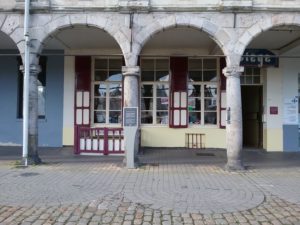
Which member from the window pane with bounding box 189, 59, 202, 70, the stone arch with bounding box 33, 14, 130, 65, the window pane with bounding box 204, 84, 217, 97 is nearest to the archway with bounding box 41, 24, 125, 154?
the window pane with bounding box 189, 59, 202, 70

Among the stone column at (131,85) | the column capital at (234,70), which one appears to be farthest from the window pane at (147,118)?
the column capital at (234,70)

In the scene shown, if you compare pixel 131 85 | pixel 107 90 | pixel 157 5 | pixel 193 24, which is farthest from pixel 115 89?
pixel 193 24

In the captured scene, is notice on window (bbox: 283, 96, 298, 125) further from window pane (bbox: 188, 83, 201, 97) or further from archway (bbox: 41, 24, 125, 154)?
archway (bbox: 41, 24, 125, 154)

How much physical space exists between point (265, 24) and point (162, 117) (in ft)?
18.5

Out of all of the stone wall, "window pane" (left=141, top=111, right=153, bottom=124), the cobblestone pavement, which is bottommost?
the cobblestone pavement

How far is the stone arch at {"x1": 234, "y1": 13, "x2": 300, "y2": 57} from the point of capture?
10414 millimetres

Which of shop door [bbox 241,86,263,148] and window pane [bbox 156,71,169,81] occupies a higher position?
window pane [bbox 156,71,169,81]

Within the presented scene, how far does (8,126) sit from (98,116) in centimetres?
318

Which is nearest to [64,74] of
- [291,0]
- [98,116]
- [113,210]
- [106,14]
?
[98,116]

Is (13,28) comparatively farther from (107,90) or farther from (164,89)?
(164,89)

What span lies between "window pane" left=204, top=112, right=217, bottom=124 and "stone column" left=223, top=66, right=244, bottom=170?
4.32 meters

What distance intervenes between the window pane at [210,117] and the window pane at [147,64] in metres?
2.56

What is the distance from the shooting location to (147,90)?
1499 centimetres

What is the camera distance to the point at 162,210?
6465 millimetres
